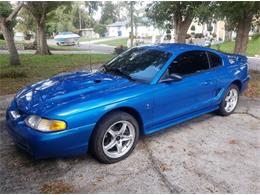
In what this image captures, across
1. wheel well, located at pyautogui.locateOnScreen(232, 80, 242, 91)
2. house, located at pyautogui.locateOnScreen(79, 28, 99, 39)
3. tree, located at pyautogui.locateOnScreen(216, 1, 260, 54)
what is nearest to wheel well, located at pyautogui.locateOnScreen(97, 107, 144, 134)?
wheel well, located at pyautogui.locateOnScreen(232, 80, 242, 91)

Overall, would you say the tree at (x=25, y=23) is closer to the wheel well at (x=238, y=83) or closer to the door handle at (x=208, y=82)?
the wheel well at (x=238, y=83)

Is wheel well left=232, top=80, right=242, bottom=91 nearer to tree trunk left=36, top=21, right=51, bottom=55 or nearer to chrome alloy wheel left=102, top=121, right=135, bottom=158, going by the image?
chrome alloy wheel left=102, top=121, right=135, bottom=158

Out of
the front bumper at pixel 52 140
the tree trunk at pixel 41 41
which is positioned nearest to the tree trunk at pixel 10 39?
the tree trunk at pixel 41 41

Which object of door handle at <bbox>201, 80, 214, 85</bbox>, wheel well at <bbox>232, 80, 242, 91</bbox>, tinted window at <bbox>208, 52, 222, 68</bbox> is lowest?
wheel well at <bbox>232, 80, 242, 91</bbox>

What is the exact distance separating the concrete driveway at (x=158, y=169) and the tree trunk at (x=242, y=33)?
629 cm

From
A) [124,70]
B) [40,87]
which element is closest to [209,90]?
[124,70]

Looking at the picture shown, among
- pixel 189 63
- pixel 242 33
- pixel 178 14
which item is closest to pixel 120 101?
pixel 189 63

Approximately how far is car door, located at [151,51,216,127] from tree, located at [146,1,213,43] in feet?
15.3

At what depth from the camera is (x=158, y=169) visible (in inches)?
141

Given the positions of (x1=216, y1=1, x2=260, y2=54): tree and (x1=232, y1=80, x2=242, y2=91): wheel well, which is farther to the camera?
(x1=216, y1=1, x2=260, y2=54): tree

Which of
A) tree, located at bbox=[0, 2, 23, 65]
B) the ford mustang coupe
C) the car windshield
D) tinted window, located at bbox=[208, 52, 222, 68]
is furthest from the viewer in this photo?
tree, located at bbox=[0, 2, 23, 65]

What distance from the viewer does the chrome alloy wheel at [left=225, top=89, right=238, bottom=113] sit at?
5.56 metres

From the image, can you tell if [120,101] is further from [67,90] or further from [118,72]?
[118,72]

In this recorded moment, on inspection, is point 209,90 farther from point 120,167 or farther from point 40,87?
point 40,87
